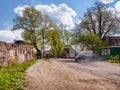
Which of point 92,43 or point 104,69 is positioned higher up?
point 92,43

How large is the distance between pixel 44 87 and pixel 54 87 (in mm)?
412

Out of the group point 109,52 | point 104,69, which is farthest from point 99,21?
point 104,69

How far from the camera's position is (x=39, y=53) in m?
70.0

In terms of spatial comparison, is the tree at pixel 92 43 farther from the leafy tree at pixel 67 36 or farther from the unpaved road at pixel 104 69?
the leafy tree at pixel 67 36

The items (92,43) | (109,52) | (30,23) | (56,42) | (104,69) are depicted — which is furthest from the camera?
(56,42)

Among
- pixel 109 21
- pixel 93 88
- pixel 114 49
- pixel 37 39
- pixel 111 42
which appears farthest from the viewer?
pixel 111 42

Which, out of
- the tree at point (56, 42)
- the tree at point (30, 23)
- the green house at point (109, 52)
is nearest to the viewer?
the green house at point (109, 52)

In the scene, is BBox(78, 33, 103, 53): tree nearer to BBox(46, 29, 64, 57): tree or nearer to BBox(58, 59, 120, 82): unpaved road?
BBox(58, 59, 120, 82): unpaved road

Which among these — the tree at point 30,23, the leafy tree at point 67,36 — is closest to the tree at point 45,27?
the tree at point 30,23

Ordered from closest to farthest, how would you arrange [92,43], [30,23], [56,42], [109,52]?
[92,43], [109,52], [30,23], [56,42]

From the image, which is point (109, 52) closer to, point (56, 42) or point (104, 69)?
point (104, 69)

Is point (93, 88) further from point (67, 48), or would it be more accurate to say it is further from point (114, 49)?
point (67, 48)

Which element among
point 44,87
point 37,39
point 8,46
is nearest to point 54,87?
point 44,87

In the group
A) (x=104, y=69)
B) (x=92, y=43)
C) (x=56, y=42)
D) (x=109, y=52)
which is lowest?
(x=104, y=69)
